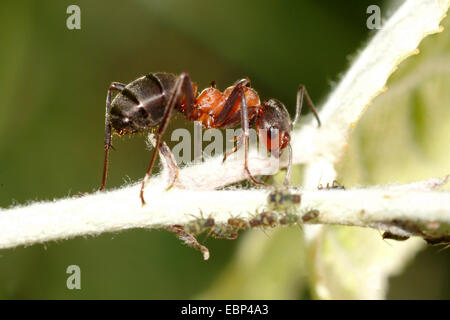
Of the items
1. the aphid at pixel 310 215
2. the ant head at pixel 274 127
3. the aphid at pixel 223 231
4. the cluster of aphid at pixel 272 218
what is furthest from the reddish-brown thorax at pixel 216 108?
the aphid at pixel 310 215

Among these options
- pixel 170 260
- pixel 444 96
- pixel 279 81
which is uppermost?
pixel 279 81

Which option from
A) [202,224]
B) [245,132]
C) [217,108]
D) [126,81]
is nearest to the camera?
[202,224]

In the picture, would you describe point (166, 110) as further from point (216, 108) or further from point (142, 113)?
point (216, 108)

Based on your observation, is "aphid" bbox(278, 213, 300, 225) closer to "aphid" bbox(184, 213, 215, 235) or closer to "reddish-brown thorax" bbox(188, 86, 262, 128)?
"aphid" bbox(184, 213, 215, 235)

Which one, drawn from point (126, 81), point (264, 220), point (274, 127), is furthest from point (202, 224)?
point (126, 81)

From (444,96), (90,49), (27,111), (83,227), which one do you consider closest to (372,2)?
(444,96)

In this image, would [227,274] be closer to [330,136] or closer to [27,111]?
[330,136]
